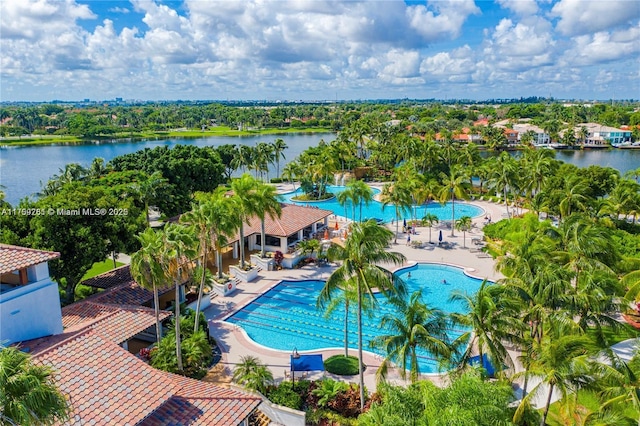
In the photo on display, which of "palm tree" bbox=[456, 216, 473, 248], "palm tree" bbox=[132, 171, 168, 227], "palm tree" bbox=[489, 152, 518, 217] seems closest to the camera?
"palm tree" bbox=[132, 171, 168, 227]

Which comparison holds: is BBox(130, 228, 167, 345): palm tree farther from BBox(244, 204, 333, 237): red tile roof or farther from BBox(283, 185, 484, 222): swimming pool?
BBox(283, 185, 484, 222): swimming pool

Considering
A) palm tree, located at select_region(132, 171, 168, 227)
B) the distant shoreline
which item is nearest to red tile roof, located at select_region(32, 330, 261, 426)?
palm tree, located at select_region(132, 171, 168, 227)

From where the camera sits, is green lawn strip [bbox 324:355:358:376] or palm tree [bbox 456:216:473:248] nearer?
green lawn strip [bbox 324:355:358:376]

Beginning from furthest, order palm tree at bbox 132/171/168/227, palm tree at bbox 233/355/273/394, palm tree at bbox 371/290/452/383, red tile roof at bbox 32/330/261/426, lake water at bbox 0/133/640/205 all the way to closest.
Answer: lake water at bbox 0/133/640/205 < palm tree at bbox 132/171/168/227 < palm tree at bbox 233/355/273/394 < palm tree at bbox 371/290/452/383 < red tile roof at bbox 32/330/261/426

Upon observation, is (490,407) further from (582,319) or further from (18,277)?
(18,277)

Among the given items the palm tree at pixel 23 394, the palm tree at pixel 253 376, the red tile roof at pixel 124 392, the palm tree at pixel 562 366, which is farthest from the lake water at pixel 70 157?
the palm tree at pixel 562 366

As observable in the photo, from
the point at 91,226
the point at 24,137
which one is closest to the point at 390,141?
the point at 91,226
